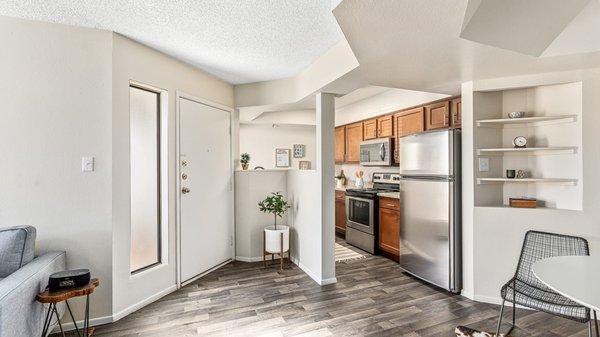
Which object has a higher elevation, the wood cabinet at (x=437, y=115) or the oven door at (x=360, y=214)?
the wood cabinet at (x=437, y=115)

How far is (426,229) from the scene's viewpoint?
3.18m

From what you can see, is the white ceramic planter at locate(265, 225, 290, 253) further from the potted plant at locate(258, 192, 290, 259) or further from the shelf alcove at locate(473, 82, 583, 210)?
the shelf alcove at locate(473, 82, 583, 210)

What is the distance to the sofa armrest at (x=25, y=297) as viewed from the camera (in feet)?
4.90

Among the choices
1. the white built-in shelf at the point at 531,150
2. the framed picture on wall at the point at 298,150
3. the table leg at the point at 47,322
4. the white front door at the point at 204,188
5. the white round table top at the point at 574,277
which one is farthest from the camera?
the framed picture on wall at the point at 298,150

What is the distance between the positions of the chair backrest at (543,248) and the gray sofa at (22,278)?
9.93 feet

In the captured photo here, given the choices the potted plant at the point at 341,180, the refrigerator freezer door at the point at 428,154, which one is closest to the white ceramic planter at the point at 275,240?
the refrigerator freezer door at the point at 428,154

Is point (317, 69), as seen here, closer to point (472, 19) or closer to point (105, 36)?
point (472, 19)

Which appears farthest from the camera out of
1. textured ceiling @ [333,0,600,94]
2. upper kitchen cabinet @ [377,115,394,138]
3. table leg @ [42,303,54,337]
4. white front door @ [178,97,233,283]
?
upper kitchen cabinet @ [377,115,394,138]

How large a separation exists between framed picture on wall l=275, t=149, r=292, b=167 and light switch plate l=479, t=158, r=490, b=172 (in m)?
3.60

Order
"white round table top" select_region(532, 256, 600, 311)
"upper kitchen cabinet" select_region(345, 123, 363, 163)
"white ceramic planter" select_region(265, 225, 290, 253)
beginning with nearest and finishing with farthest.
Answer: "white round table top" select_region(532, 256, 600, 311), "white ceramic planter" select_region(265, 225, 290, 253), "upper kitchen cabinet" select_region(345, 123, 363, 163)

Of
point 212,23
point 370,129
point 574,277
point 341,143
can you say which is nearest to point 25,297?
point 212,23

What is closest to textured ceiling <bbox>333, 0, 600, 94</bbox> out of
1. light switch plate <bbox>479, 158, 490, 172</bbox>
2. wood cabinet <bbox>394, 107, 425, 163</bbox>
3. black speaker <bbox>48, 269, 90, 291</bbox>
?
light switch plate <bbox>479, 158, 490, 172</bbox>

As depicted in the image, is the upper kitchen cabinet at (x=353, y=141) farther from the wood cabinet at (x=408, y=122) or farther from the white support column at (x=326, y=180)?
the white support column at (x=326, y=180)

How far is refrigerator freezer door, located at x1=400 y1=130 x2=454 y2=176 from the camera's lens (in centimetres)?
295
